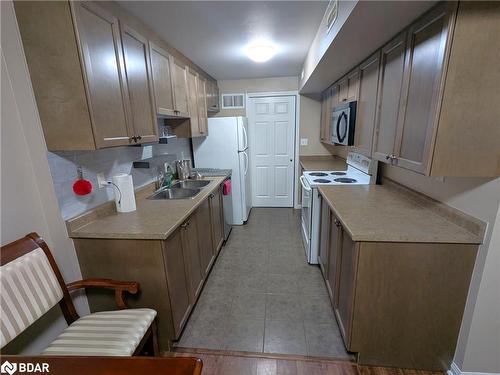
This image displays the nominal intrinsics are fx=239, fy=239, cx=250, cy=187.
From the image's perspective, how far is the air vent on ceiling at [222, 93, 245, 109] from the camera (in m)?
4.16

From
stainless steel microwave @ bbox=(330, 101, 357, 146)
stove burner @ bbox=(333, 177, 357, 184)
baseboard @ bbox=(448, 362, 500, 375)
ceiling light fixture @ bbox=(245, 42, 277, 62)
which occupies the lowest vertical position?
baseboard @ bbox=(448, 362, 500, 375)

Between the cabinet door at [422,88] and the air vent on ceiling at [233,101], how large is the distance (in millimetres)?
3049

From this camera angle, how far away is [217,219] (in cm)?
282

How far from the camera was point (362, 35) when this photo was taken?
4.94ft

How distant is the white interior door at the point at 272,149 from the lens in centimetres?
415

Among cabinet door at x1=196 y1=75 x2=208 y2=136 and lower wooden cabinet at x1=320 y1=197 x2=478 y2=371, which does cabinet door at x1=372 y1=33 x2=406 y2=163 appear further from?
cabinet door at x1=196 y1=75 x2=208 y2=136

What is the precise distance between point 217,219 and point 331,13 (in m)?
2.17

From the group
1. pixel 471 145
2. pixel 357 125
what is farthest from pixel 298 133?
pixel 471 145

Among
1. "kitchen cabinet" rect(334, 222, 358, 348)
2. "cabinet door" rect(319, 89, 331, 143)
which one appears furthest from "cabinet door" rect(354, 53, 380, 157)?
"cabinet door" rect(319, 89, 331, 143)

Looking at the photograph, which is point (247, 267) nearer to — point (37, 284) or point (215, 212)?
point (215, 212)

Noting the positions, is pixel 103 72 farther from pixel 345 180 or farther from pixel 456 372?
pixel 456 372

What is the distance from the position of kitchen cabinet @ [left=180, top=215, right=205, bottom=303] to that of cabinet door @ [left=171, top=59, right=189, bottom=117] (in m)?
1.19

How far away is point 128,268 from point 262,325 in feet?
3.55

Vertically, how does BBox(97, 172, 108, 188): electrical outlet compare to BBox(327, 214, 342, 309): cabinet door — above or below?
above
